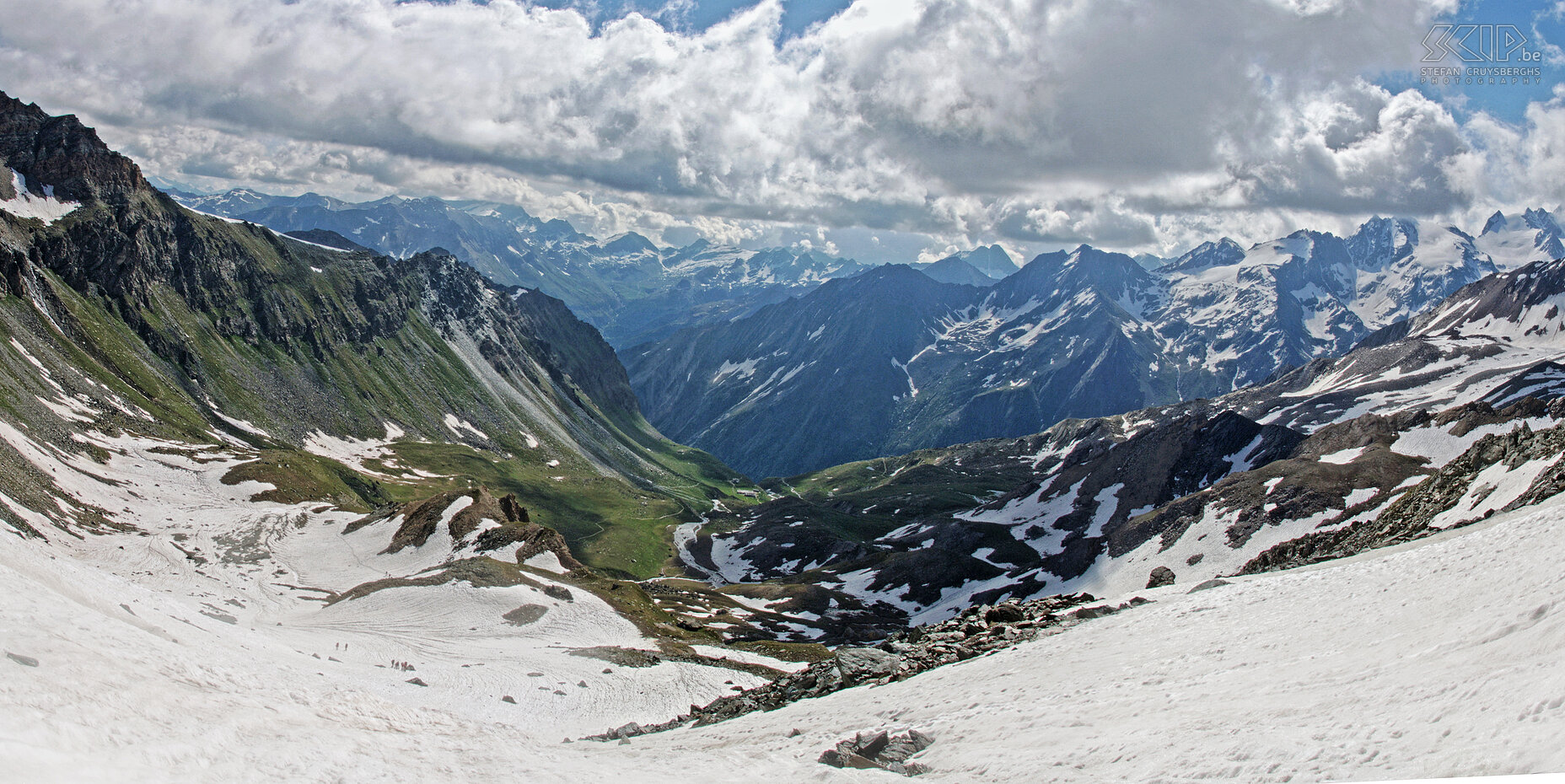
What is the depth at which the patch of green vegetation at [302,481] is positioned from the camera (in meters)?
119

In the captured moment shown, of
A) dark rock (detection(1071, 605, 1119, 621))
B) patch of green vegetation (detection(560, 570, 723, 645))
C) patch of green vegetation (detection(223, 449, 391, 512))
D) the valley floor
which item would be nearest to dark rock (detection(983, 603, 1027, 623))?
dark rock (detection(1071, 605, 1119, 621))

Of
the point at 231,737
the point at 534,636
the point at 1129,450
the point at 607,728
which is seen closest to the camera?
the point at 231,737

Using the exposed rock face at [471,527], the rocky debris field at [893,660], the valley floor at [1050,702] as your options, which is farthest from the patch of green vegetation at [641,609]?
the valley floor at [1050,702]

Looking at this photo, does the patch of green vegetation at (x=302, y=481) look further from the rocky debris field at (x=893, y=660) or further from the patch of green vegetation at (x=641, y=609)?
the rocky debris field at (x=893, y=660)

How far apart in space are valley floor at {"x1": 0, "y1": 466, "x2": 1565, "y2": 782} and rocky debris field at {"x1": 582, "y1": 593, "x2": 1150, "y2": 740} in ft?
6.58

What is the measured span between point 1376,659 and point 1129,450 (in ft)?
440

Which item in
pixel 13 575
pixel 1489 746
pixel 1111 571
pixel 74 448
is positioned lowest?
pixel 1111 571

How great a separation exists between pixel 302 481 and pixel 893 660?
12441 cm

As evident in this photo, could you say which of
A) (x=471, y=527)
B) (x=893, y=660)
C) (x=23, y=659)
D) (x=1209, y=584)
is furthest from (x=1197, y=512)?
(x=23, y=659)

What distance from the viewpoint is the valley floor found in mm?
17328

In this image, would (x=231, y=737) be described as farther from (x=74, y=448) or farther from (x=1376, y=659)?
(x=74, y=448)

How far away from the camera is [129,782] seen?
1627 centimetres

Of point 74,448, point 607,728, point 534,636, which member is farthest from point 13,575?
point 74,448

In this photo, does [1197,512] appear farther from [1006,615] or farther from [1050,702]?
[1050,702]
